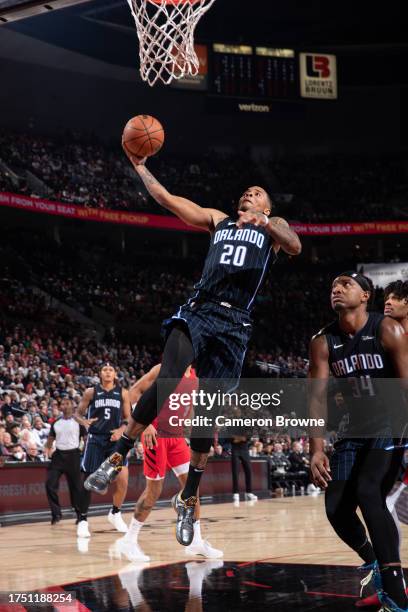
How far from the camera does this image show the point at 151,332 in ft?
85.3

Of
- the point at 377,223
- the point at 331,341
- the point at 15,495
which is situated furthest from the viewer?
the point at 377,223

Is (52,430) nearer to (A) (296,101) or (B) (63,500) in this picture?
(B) (63,500)

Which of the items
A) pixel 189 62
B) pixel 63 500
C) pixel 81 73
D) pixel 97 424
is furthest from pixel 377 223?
pixel 189 62

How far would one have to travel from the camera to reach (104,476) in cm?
527

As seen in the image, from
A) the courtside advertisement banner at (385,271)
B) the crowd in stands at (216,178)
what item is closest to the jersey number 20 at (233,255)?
the crowd in stands at (216,178)

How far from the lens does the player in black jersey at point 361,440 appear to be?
491 centimetres

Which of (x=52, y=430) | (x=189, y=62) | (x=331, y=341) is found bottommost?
(x=52, y=430)

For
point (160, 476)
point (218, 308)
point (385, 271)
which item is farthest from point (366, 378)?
point (385, 271)

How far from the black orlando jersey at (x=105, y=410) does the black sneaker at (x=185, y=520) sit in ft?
16.4

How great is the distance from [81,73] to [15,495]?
2064 centimetres

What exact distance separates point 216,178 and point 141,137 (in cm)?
2550

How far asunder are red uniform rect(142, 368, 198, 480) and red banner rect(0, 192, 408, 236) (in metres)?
15.5

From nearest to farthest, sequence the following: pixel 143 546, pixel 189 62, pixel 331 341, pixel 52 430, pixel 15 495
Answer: pixel 331 341
pixel 189 62
pixel 143 546
pixel 52 430
pixel 15 495

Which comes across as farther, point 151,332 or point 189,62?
point 151,332
